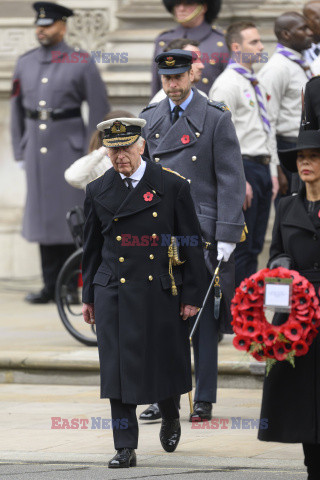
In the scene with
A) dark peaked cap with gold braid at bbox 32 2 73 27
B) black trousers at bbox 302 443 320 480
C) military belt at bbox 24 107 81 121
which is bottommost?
military belt at bbox 24 107 81 121

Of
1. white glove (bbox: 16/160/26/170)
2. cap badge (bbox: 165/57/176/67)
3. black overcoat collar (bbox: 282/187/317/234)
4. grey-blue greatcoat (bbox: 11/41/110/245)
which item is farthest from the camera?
white glove (bbox: 16/160/26/170)

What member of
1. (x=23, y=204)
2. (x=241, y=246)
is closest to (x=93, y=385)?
(x=241, y=246)

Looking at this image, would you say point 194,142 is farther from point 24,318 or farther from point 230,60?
point 24,318

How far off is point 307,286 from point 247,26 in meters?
4.56

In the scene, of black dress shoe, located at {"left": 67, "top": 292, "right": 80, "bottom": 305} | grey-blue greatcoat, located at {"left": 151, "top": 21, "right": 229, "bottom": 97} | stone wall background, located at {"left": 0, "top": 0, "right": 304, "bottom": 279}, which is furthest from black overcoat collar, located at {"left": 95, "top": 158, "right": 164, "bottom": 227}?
stone wall background, located at {"left": 0, "top": 0, "right": 304, "bottom": 279}

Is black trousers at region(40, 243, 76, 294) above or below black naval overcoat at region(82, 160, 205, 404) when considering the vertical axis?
below

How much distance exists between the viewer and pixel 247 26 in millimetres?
10453

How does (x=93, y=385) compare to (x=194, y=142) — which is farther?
(x=93, y=385)

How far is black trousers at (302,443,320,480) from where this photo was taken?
6371mm

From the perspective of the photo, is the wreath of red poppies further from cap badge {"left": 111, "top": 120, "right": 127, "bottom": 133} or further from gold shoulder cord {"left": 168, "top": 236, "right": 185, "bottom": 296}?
cap badge {"left": 111, "top": 120, "right": 127, "bottom": 133}

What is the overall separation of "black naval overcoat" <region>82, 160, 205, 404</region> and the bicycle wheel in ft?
10.5

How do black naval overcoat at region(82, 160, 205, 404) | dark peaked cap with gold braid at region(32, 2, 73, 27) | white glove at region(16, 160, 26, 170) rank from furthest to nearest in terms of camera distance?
white glove at region(16, 160, 26, 170) → dark peaked cap with gold braid at region(32, 2, 73, 27) → black naval overcoat at region(82, 160, 205, 404)

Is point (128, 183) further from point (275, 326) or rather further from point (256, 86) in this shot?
point (256, 86)

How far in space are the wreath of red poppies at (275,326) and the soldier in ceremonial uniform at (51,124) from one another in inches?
251
